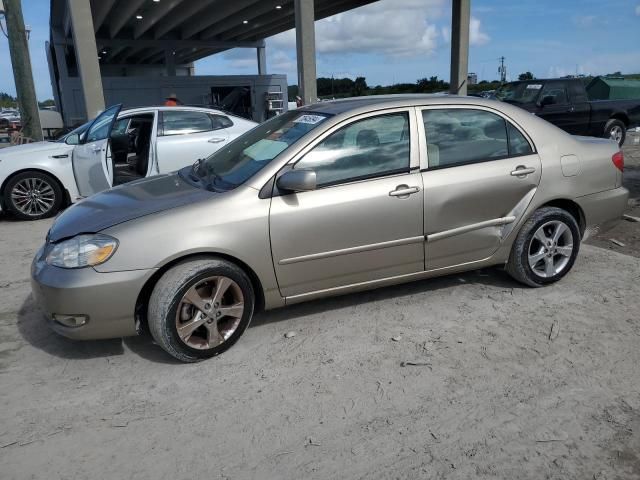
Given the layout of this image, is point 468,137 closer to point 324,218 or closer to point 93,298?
point 324,218

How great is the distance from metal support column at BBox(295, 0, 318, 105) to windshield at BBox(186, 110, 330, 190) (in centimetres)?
1114

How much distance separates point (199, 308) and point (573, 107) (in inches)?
444

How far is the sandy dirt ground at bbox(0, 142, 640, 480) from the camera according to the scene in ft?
7.63

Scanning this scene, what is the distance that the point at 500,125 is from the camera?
3.92 m

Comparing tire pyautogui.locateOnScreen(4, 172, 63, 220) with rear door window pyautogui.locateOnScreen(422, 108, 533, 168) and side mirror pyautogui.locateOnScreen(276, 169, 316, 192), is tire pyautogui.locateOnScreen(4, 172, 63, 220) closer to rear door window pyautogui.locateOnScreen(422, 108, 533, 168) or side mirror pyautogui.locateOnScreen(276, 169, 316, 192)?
side mirror pyautogui.locateOnScreen(276, 169, 316, 192)

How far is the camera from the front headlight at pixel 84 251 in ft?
9.74

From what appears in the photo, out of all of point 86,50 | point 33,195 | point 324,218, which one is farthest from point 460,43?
point 324,218

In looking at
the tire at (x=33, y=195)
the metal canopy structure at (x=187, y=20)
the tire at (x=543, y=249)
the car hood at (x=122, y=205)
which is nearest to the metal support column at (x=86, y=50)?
the metal canopy structure at (x=187, y=20)

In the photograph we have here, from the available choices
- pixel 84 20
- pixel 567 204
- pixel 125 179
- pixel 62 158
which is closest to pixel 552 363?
pixel 567 204

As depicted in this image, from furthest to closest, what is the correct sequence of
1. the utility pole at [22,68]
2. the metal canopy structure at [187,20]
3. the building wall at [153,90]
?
the building wall at [153,90] < the metal canopy structure at [187,20] < the utility pole at [22,68]

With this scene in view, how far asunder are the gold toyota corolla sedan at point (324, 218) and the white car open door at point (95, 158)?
2.83 m

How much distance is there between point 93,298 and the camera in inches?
116

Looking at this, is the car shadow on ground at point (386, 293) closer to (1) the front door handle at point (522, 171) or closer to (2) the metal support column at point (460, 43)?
(1) the front door handle at point (522, 171)

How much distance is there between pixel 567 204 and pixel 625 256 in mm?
1228
